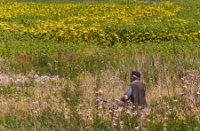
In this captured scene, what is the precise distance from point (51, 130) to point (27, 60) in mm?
7249

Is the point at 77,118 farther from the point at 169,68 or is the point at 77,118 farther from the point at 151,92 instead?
the point at 169,68

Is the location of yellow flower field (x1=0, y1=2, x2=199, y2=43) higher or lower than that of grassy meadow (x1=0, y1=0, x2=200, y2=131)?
lower

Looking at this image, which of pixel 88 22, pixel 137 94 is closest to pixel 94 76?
pixel 137 94

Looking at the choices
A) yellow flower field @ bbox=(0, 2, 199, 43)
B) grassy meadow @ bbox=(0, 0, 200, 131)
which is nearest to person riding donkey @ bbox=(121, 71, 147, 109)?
grassy meadow @ bbox=(0, 0, 200, 131)

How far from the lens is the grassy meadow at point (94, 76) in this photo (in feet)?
22.1

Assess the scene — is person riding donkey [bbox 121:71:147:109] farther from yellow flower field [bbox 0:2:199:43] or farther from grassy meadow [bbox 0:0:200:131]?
yellow flower field [bbox 0:2:199:43]

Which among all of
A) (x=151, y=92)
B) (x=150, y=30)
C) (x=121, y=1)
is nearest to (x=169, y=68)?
(x=151, y=92)

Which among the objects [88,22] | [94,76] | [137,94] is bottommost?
[88,22]

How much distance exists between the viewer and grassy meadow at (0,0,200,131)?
6723 mm

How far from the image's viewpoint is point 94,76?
11352mm

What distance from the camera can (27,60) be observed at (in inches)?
539

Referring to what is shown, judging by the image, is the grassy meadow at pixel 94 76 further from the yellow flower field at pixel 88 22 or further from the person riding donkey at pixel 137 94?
the person riding donkey at pixel 137 94

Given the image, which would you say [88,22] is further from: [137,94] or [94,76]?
[137,94]

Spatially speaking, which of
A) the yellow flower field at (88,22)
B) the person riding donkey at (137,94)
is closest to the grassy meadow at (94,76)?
the yellow flower field at (88,22)
